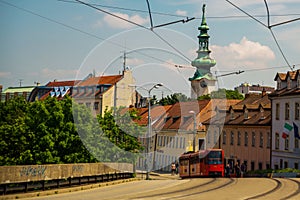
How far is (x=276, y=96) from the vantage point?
56875mm

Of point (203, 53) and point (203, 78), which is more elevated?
point (203, 53)

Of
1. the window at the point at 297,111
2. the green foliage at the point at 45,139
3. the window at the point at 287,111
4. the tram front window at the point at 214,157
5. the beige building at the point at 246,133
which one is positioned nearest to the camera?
the green foliage at the point at 45,139

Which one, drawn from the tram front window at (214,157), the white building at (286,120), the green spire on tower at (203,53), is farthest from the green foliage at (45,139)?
the green spire on tower at (203,53)

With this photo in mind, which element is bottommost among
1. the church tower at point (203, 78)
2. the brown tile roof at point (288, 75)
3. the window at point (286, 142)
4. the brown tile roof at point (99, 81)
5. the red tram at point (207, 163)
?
the red tram at point (207, 163)

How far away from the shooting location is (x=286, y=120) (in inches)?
2148

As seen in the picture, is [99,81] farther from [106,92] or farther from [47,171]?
[47,171]

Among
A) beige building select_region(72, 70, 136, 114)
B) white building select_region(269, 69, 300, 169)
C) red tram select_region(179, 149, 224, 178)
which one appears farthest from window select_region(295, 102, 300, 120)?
beige building select_region(72, 70, 136, 114)

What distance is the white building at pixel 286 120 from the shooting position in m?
52.5

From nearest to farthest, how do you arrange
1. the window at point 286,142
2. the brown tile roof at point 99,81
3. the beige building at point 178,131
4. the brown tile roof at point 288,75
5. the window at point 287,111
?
1. the window at point 286,142
2. the window at point 287,111
3. the brown tile roof at point 288,75
4. the beige building at point 178,131
5. the brown tile roof at point 99,81

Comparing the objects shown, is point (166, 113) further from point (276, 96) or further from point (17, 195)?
point (17, 195)

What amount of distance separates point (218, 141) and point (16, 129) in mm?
34817

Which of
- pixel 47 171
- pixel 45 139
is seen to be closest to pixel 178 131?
pixel 45 139

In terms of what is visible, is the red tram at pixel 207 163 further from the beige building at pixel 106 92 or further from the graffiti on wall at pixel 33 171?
the beige building at pixel 106 92

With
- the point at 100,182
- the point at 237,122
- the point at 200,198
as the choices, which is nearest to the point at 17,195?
the point at 200,198
